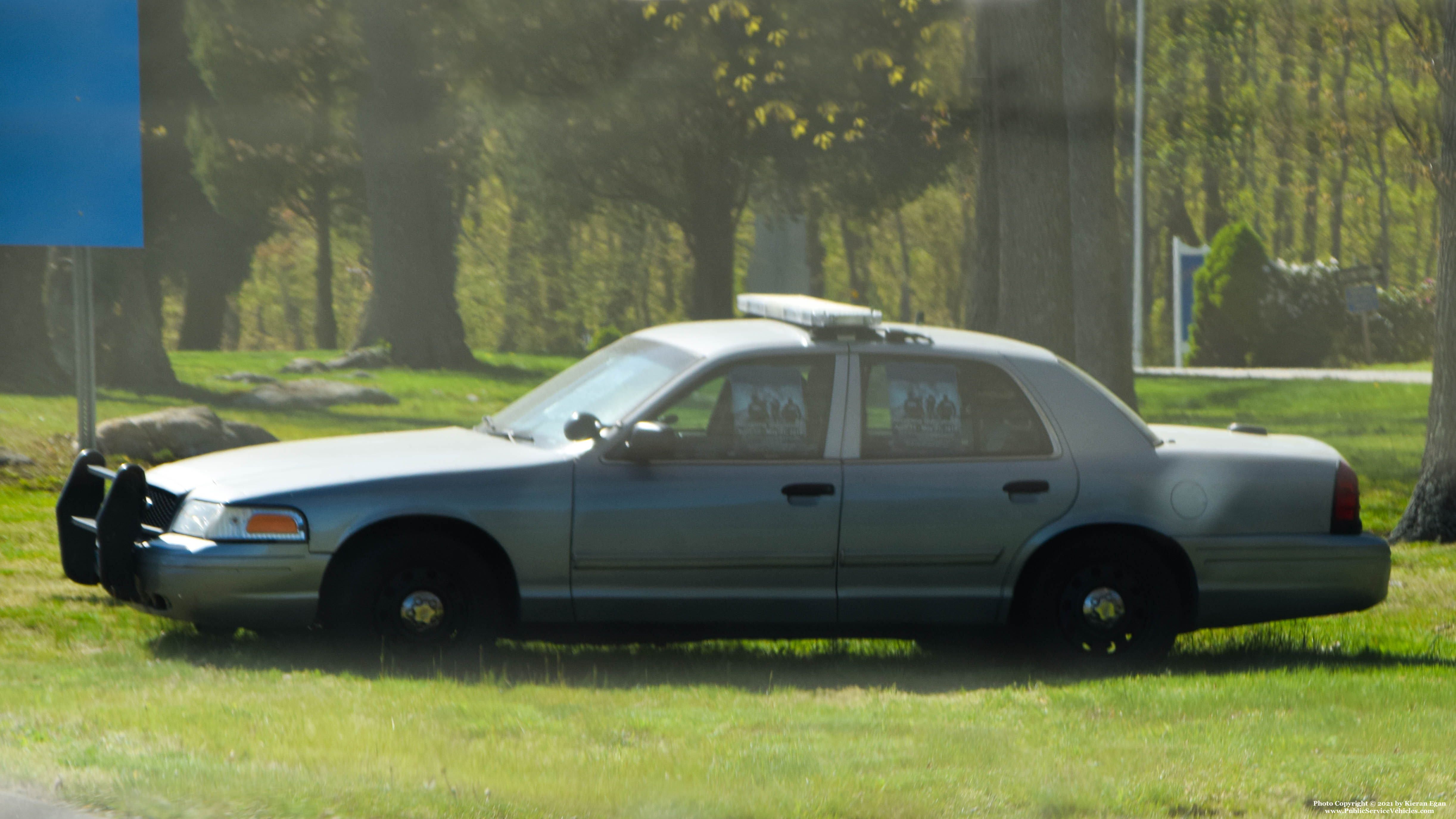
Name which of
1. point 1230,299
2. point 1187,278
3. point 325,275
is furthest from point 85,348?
point 325,275

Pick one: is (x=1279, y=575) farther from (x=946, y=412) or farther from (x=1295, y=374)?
(x=1295, y=374)

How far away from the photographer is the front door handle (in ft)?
23.2

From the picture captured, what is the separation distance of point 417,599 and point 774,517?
1475 mm

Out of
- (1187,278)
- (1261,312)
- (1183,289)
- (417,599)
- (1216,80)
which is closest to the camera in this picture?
(417,599)

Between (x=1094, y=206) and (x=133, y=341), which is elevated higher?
(x=1094, y=206)

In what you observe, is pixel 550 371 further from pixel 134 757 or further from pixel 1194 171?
pixel 1194 171

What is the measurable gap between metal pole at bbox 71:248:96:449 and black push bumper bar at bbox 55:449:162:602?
196 centimetres

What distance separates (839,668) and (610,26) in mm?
22628

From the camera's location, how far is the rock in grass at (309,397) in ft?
76.0

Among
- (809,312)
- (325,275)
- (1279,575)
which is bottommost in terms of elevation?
(1279,575)

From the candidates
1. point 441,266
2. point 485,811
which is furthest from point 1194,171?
point 485,811

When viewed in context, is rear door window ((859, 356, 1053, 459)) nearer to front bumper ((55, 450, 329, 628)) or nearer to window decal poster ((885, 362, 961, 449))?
window decal poster ((885, 362, 961, 449))

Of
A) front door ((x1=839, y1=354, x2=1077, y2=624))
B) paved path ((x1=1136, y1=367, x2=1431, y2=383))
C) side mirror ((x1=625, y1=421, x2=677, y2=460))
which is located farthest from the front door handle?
paved path ((x1=1136, y1=367, x2=1431, y2=383))

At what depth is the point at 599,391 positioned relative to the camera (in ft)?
24.3
